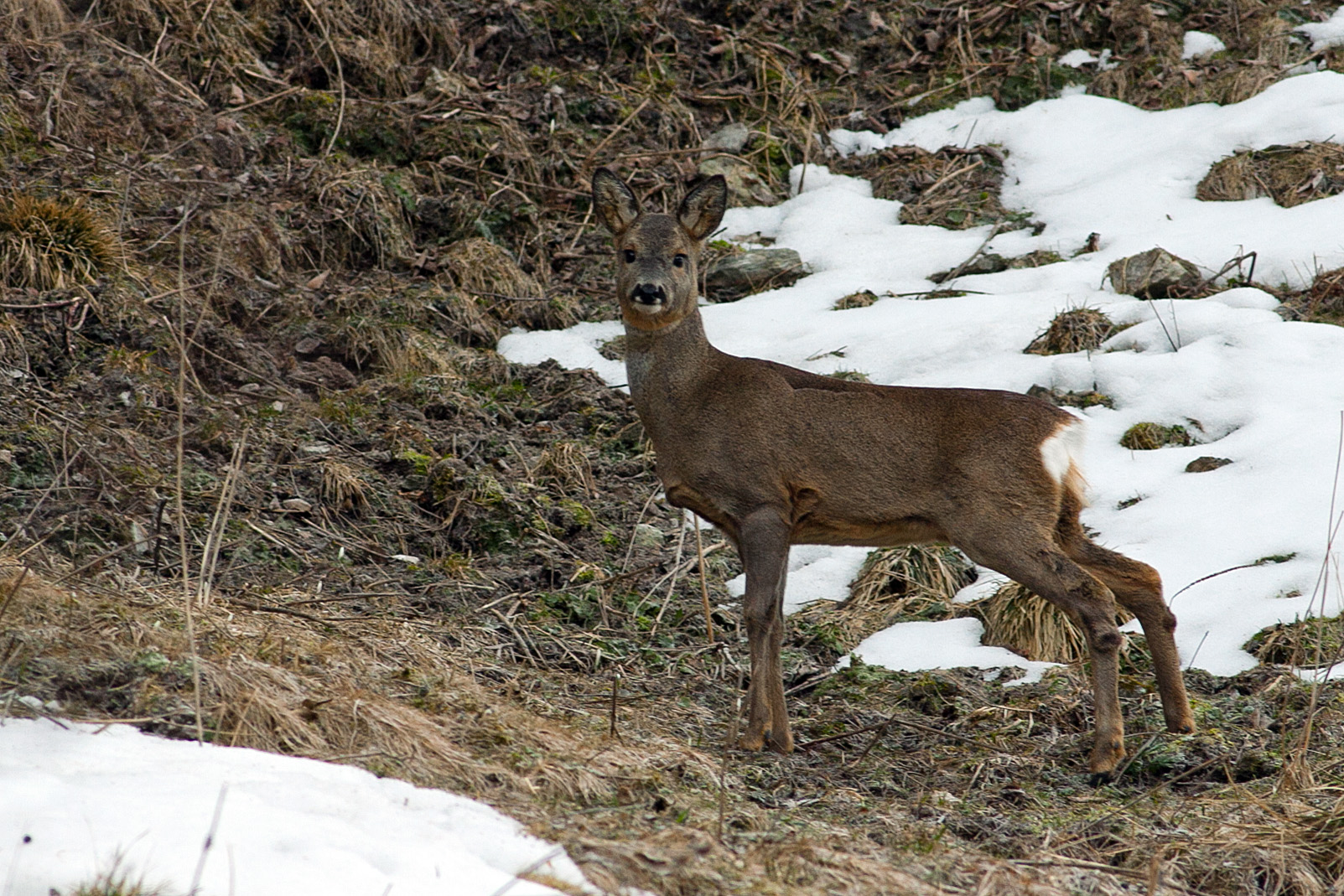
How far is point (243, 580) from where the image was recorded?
5.84 m

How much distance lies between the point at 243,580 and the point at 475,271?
379 centimetres

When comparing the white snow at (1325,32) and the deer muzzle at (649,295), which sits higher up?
the deer muzzle at (649,295)

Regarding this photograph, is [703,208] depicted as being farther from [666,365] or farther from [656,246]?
[666,365]

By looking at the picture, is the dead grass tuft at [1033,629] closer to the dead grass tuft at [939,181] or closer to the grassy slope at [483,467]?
the grassy slope at [483,467]

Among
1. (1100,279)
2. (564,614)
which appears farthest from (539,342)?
(1100,279)

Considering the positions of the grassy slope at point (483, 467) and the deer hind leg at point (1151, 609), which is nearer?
the grassy slope at point (483, 467)

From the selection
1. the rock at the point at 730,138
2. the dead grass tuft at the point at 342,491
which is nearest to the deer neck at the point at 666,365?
the dead grass tuft at the point at 342,491

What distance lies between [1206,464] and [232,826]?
218 inches

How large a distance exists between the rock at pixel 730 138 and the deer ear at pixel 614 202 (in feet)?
15.8

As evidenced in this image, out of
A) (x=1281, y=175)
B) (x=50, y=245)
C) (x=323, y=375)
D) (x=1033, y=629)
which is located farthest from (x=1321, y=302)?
(x=50, y=245)

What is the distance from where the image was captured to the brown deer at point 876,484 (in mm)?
5219

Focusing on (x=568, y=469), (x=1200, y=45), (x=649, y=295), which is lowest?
(x=568, y=469)

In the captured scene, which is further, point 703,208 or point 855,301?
point 855,301

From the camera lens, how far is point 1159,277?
8.49 meters
